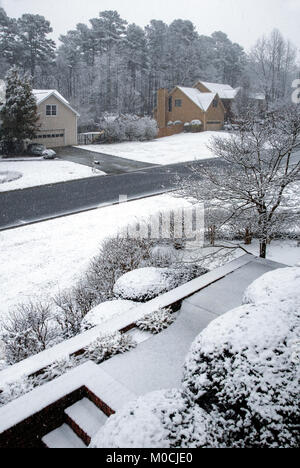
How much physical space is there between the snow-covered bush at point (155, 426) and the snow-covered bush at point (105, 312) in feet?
9.69

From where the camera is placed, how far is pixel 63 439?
3.73 metres

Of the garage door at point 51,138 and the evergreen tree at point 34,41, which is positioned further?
the evergreen tree at point 34,41

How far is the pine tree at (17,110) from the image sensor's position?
89.5 feet

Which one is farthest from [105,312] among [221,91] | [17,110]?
[221,91]

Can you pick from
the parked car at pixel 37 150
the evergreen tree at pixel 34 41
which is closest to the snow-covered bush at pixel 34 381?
the parked car at pixel 37 150

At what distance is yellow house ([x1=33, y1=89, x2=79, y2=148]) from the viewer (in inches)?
1231

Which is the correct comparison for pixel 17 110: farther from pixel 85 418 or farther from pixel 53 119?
pixel 85 418

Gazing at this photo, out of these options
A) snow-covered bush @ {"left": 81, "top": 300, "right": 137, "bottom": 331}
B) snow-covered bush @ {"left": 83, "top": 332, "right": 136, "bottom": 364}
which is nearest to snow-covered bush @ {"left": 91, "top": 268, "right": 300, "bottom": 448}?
snow-covered bush @ {"left": 83, "top": 332, "right": 136, "bottom": 364}

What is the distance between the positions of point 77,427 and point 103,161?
990 inches

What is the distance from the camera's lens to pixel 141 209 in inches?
596

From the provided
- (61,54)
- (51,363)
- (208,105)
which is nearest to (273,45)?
(208,105)

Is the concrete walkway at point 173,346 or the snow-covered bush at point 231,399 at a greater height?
the snow-covered bush at point 231,399

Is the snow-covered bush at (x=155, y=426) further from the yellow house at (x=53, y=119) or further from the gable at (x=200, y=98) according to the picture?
the gable at (x=200, y=98)

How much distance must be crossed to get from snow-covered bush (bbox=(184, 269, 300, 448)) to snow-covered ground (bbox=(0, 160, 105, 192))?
17928 mm
